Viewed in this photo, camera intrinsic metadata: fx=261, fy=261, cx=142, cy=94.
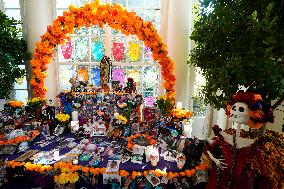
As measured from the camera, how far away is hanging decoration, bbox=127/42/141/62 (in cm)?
592

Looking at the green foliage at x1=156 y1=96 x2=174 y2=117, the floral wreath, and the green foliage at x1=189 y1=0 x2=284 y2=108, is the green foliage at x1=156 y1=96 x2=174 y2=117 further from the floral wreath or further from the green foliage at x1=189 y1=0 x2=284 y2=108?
the floral wreath

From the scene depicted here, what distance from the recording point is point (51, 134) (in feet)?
14.6

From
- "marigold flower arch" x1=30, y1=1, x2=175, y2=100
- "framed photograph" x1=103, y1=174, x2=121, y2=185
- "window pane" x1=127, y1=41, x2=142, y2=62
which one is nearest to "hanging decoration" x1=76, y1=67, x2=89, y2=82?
"marigold flower arch" x1=30, y1=1, x2=175, y2=100

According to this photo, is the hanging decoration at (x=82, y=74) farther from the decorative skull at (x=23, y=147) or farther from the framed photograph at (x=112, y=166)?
the framed photograph at (x=112, y=166)

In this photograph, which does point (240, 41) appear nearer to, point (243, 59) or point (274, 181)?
point (243, 59)

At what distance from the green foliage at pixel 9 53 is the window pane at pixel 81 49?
3.44 ft

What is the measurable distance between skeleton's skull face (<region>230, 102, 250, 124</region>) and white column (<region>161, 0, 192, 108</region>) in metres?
2.69

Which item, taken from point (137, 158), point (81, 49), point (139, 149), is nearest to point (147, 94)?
point (81, 49)

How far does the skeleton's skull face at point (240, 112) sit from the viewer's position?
115 inches

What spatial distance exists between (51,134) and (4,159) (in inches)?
36.0

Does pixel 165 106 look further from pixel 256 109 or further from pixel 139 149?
pixel 256 109

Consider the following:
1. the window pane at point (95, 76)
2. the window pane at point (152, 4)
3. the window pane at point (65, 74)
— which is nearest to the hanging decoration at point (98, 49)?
the window pane at point (95, 76)

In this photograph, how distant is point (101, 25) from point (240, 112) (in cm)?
338

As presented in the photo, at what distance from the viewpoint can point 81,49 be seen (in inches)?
236
